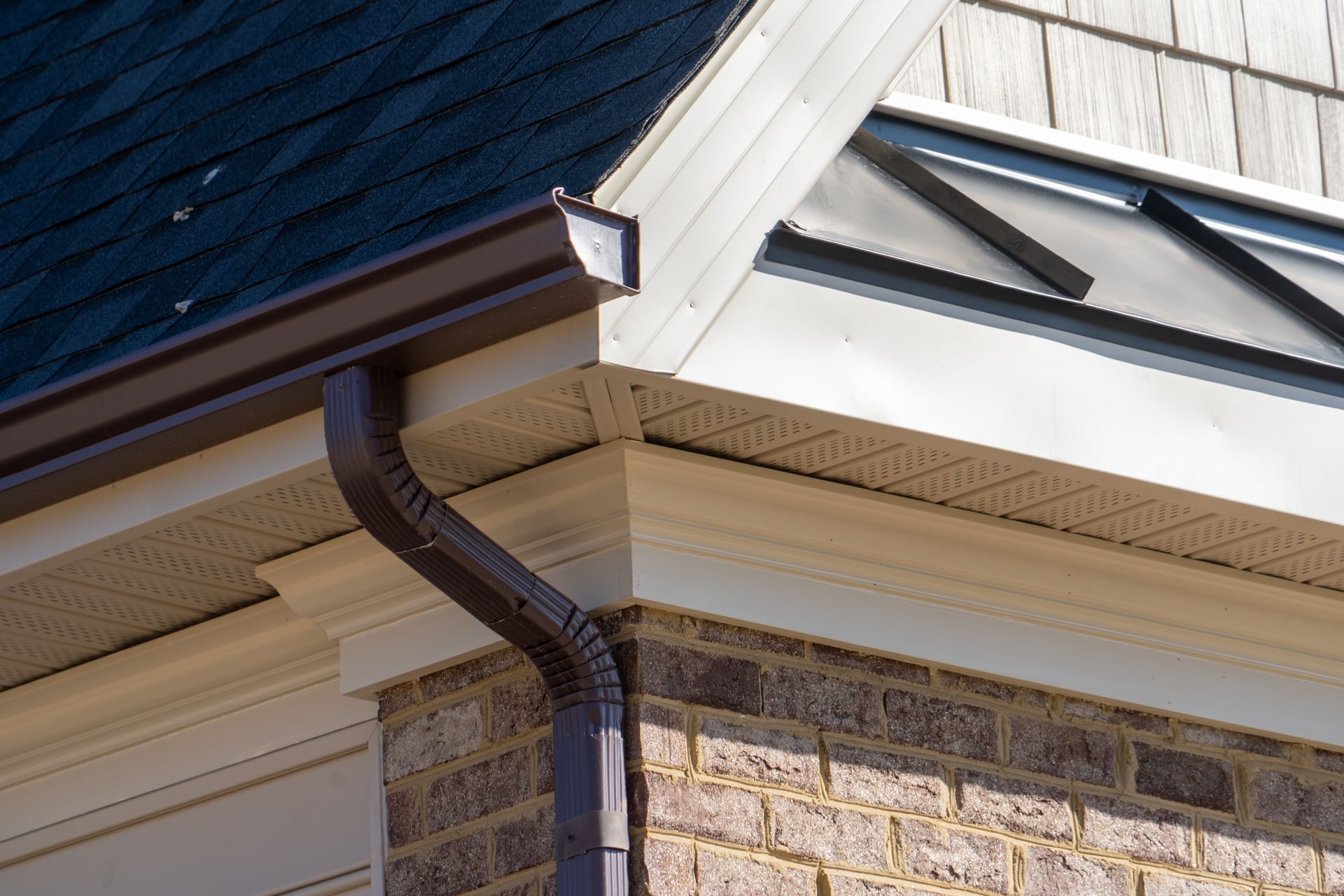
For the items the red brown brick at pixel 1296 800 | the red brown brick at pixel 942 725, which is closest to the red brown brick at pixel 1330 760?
the red brown brick at pixel 1296 800

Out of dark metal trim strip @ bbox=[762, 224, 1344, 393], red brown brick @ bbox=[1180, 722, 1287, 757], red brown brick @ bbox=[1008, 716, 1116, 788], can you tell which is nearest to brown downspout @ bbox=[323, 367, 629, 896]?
dark metal trim strip @ bbox=[762, 224, 1344, 393]

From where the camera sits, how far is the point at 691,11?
12.7ft

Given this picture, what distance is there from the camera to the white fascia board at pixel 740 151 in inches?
139

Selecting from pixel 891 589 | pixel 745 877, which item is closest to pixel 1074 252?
pixel 891 589

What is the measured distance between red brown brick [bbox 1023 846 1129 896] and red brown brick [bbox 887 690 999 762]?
24cm

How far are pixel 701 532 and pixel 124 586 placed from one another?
4.50 ft

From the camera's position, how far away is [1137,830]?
4352 millimetres

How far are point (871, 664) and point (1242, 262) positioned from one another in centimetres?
142

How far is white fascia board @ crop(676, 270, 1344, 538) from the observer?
3.67 m

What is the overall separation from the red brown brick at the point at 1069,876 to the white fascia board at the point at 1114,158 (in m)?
1.71

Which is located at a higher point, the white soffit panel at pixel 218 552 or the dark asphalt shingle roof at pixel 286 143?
the dark asphalt shingle roof at pixel 286 143

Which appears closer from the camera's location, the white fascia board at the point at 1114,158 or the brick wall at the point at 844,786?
the brick wall at the point at 844,786

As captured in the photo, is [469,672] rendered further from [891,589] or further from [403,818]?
[891,589]

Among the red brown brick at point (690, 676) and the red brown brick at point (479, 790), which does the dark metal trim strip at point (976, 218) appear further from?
the red brown brick at point (479, 790)
